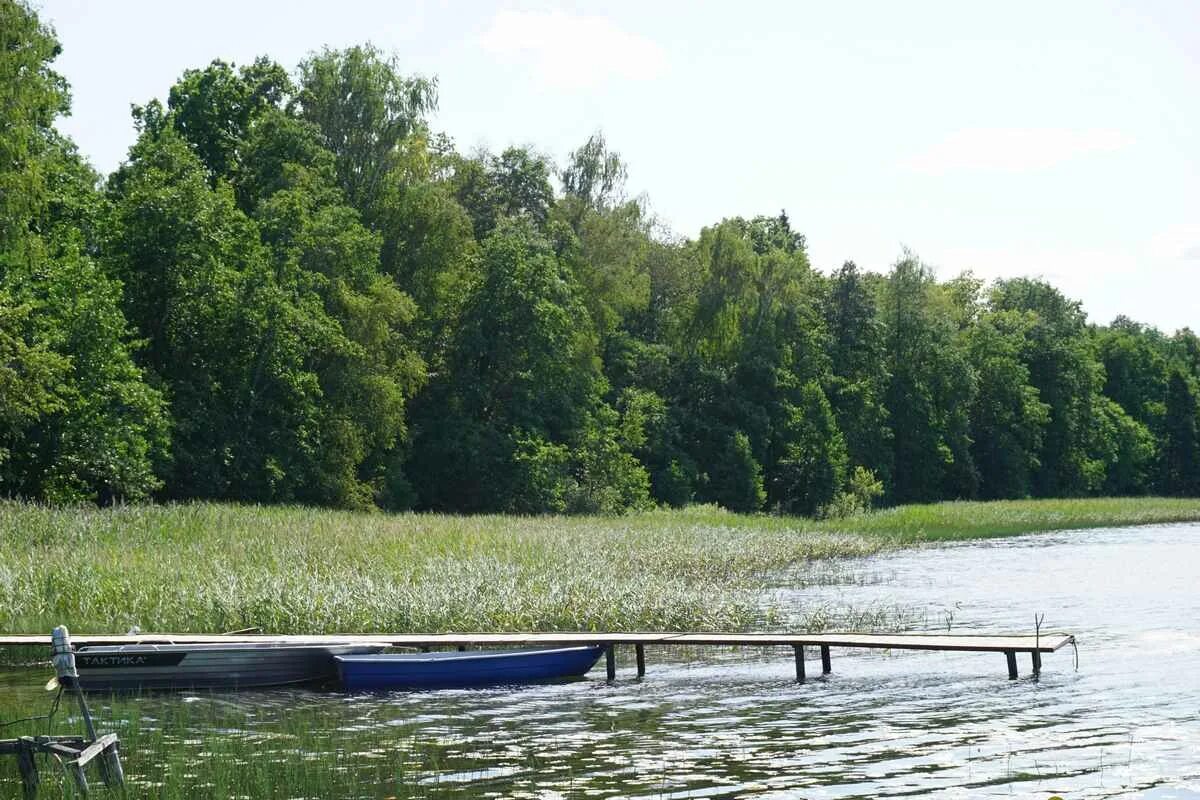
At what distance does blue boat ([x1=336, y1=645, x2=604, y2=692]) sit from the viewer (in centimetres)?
1809

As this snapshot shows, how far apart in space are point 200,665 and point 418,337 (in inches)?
1652

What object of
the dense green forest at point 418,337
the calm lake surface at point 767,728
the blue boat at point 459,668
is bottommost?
the calm lake surface at point 767,728

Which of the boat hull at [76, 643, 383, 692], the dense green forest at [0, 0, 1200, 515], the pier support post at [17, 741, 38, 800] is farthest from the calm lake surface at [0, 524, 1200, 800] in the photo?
the dense green forest at [0, 0, 1200, 515]

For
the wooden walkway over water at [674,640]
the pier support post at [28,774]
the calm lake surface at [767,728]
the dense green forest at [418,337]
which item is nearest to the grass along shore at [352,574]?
the wooden walkway over water at [674,640]

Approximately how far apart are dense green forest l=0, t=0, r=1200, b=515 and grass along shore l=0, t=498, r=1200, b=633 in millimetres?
7164

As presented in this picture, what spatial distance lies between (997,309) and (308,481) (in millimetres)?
75998

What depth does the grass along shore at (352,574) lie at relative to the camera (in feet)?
69.8

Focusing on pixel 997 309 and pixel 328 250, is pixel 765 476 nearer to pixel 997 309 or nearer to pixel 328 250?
pixel 328 250

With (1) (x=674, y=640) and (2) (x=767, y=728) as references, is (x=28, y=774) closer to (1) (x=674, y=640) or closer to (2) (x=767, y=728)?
(2) (x=767, y=728)

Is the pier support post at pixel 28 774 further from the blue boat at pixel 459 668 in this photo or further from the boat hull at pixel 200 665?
the blue boat at pixel 459 668

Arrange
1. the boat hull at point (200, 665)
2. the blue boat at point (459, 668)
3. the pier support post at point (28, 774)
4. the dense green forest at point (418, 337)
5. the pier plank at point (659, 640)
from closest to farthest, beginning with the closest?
1. the pier support post at point (28, 774)
2. the boat hull at point (200, 665)
3. the blue boat at point (459, 668)
4. the pier plank at point (659, 640)
5. the dense green forest at point (418, 337)

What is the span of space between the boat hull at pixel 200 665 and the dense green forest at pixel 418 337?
15.2 meters

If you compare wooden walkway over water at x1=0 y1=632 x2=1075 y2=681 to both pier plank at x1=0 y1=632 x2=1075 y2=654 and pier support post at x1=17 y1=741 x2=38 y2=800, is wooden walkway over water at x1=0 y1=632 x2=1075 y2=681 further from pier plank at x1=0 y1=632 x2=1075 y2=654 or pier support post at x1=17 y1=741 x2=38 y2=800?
pier support post at x1=17 y1=741 x2=38 y2=800

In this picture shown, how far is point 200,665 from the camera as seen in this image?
17.8 m
